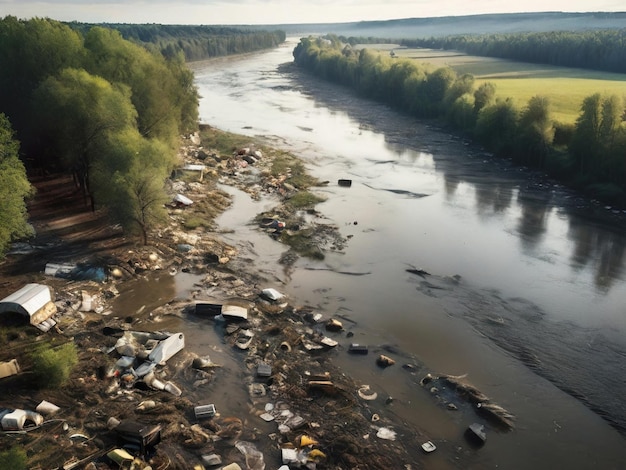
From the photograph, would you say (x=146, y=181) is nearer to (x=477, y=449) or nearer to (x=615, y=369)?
(x=477, y=449)

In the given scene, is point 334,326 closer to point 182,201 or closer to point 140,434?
point 140,434

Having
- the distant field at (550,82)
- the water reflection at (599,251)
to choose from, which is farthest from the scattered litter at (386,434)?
the distant field at (550,82)

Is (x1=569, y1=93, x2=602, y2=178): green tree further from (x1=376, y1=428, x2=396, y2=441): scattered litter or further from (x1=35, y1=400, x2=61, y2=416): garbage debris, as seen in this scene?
(x1=35, y1=400, x2=61, y2=416): garbage debris

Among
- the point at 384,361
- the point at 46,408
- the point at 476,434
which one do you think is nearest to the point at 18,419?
the point at 46,408

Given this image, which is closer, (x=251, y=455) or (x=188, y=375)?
(x=251, y=455)

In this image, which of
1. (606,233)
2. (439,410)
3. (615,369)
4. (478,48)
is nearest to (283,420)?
(439,410)
